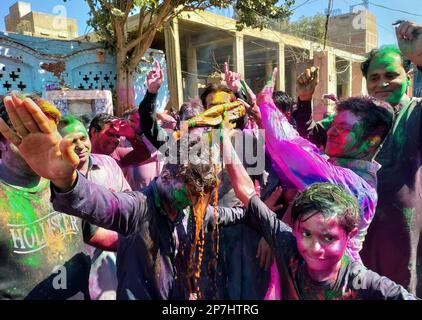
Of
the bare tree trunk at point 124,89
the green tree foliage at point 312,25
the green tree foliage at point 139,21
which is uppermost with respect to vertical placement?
the green tree foliage at point 312,25

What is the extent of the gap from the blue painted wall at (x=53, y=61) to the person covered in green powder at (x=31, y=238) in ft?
24.4

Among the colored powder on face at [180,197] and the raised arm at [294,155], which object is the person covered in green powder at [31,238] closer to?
the colored powder on face at [180,197]

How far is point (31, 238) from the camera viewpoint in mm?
1686

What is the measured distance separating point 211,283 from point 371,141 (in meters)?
1.19

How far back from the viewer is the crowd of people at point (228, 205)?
1434 mm

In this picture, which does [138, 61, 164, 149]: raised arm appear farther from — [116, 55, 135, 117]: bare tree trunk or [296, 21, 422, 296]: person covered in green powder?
[116, 55, 135, 117]: bare tree trunk

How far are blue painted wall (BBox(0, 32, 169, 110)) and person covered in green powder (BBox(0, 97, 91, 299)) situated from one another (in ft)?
24.4

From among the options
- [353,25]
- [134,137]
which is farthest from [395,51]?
[353,25]

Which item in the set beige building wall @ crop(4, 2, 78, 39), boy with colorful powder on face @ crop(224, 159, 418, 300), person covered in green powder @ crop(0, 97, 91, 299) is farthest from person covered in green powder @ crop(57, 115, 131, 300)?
beige building wall @ crop(4, 2, 78, 39)

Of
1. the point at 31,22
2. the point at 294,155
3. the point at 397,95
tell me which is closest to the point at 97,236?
the point at 294,155

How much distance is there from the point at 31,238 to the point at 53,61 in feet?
26.3

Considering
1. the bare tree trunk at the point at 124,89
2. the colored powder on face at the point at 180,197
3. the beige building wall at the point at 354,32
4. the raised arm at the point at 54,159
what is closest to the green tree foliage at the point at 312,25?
the beige building wall at the point at 354,32

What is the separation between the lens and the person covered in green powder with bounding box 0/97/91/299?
1632 millimetres
